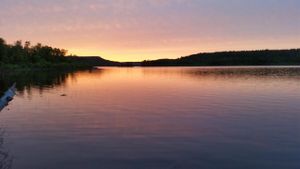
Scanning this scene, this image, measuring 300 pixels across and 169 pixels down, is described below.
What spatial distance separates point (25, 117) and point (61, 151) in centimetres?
1441

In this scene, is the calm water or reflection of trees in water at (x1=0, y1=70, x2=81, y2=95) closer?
the calm water

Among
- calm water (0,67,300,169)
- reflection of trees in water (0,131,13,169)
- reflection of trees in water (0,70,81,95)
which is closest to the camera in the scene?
reflection of trees in water (0,131,13,169)

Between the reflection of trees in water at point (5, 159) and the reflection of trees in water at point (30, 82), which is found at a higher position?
the reflection of trees in water at point (5, 159)

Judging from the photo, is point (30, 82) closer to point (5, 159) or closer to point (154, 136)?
point (154, 136)

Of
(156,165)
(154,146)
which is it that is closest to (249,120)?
(154,146)

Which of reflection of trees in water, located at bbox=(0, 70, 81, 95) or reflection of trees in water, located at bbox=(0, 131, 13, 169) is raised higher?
reflection of trees in water, located at bbox=(0, 131, 13, 169)

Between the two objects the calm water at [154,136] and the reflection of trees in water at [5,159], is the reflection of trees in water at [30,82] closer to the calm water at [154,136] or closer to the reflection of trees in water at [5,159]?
the calm water at [154,136]

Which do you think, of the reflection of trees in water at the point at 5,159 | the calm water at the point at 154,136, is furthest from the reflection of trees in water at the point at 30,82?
the reflection of trees in water at the point at 5,159

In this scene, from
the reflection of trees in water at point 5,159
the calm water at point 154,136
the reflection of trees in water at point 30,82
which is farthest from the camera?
the reflection of trees in water at point 30,82

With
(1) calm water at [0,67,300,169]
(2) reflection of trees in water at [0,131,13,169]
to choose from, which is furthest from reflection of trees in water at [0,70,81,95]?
(2) reflection of trees in water at [0,131,13,169]

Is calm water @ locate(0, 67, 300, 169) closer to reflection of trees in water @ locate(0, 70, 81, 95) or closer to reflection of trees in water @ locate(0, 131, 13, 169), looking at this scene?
reflection of trees in water @ locate(0, 131, 13, 169)

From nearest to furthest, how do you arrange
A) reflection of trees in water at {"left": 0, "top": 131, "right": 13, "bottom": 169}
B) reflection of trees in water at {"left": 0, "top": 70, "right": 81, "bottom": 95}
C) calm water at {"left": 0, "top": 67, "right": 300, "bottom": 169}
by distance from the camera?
reflection of trees in water at {"left": 0, "top": 131, "right": 13, "bottom": 169} < calm water at {"left": 0, "top": 67, "right": 300, "bottom": 169} < reflection of trees in water at {"left": 0, "top": 70, "right": 81, "bottom": 95}

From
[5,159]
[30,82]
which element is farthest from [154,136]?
[30,82]

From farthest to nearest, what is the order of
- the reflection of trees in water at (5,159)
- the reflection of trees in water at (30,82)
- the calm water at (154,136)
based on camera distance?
the reflection of trees in water at (30,82), the calm water at (154,136), the reflection of trees in water at (5,159)
